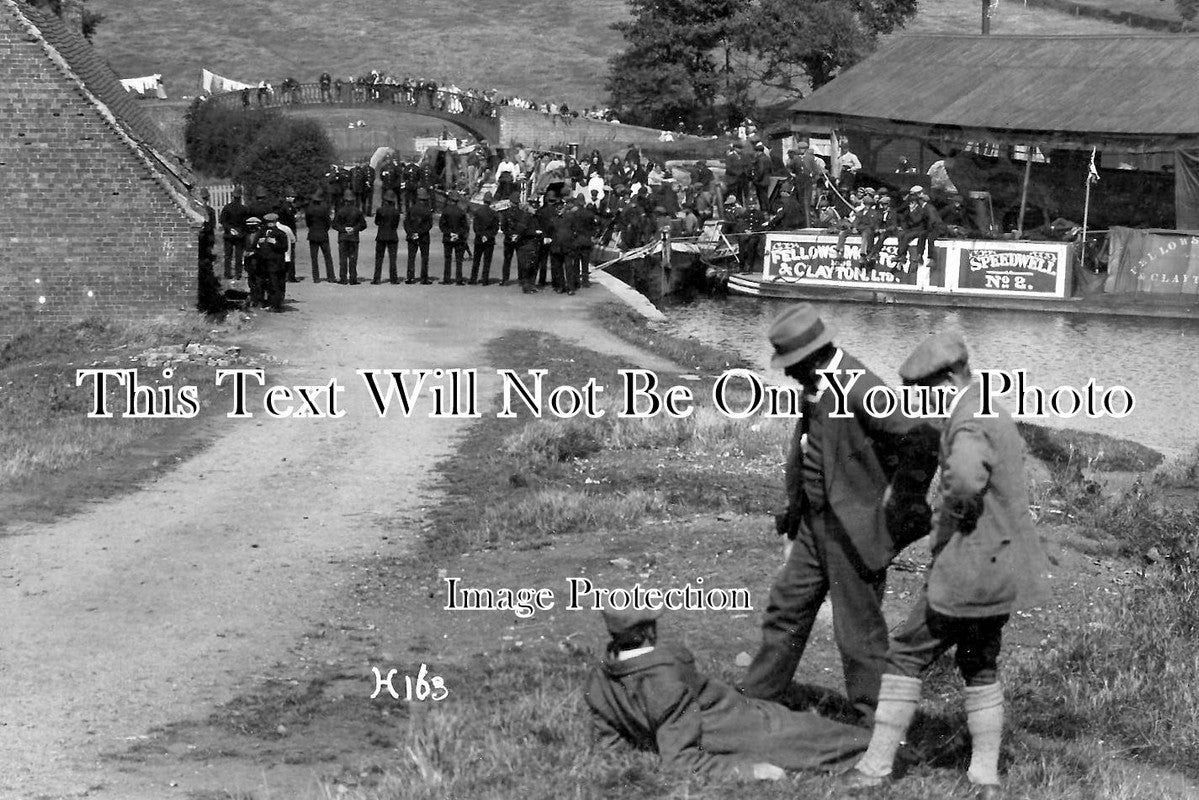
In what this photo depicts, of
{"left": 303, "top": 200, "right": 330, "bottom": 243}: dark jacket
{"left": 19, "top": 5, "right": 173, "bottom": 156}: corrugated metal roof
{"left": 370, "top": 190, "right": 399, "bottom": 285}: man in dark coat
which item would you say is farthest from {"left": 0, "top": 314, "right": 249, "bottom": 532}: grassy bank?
{"left": 370, "top": 190, "right": 399, "bottom": 285}: man in dark coat

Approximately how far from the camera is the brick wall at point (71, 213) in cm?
2272

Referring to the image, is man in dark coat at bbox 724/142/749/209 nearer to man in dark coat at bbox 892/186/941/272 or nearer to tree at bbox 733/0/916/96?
man in dark coat at bbox 892/186/941/272

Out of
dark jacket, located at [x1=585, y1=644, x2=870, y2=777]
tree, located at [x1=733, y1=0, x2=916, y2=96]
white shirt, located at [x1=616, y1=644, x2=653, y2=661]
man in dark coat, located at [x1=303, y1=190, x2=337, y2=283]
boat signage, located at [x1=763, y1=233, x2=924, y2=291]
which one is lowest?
dark jacket, located at [x1=585, y1=644, x2=870, y2=777]

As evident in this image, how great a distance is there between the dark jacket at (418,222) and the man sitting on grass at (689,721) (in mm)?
21329

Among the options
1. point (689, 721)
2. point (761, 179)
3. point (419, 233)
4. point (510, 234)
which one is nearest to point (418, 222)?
point (419, 233)

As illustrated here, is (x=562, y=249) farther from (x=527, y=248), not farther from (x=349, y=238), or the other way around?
(x=349, y=238)

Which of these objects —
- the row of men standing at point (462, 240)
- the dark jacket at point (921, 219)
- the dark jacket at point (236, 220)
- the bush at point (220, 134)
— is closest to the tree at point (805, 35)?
the bush at point (220, 134)

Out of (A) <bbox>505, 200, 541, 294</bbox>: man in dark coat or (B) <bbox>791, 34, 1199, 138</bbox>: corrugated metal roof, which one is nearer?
(A) <bbox>505, 200, 541, 294</bbox>: man in dark coat

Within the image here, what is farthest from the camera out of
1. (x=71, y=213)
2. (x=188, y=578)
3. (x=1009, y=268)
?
(x=1009, y=268)

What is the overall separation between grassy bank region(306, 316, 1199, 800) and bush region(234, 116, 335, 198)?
25585 millimetres

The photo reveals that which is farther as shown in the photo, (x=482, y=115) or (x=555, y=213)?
(x=482, y=115)

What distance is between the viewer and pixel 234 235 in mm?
27141

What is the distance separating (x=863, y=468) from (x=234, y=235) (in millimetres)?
21023

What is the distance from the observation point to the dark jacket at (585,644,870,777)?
742 cm
